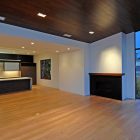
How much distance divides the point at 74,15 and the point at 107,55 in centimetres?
318

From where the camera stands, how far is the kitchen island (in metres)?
8.45

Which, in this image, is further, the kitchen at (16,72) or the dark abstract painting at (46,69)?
the dark abstract painting at (46,69)

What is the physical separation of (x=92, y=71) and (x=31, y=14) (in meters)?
4.52

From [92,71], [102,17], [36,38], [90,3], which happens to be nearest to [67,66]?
[92,71]

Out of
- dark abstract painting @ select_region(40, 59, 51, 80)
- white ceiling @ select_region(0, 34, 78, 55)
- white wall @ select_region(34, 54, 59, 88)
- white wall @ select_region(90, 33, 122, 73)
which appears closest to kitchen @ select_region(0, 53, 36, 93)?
Answer: dark abstract painting @ select_region(40, 59, 51, 80)

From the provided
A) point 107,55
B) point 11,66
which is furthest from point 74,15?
point 11,66

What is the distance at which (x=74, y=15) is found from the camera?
4.65m

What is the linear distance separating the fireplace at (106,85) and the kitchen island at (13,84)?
4.19 m

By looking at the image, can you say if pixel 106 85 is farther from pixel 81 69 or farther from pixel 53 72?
pixel 53 72

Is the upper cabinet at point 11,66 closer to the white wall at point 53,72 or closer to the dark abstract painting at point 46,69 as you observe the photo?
the dark abstract painting at point 46,69

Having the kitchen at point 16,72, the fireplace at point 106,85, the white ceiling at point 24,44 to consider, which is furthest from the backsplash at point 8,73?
the fireplace at point 106,85

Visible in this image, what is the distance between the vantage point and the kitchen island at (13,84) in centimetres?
845

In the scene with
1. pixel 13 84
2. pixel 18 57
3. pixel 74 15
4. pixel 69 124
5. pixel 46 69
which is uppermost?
pixel 74 15

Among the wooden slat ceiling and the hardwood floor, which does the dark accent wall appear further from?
the hardwood floor
